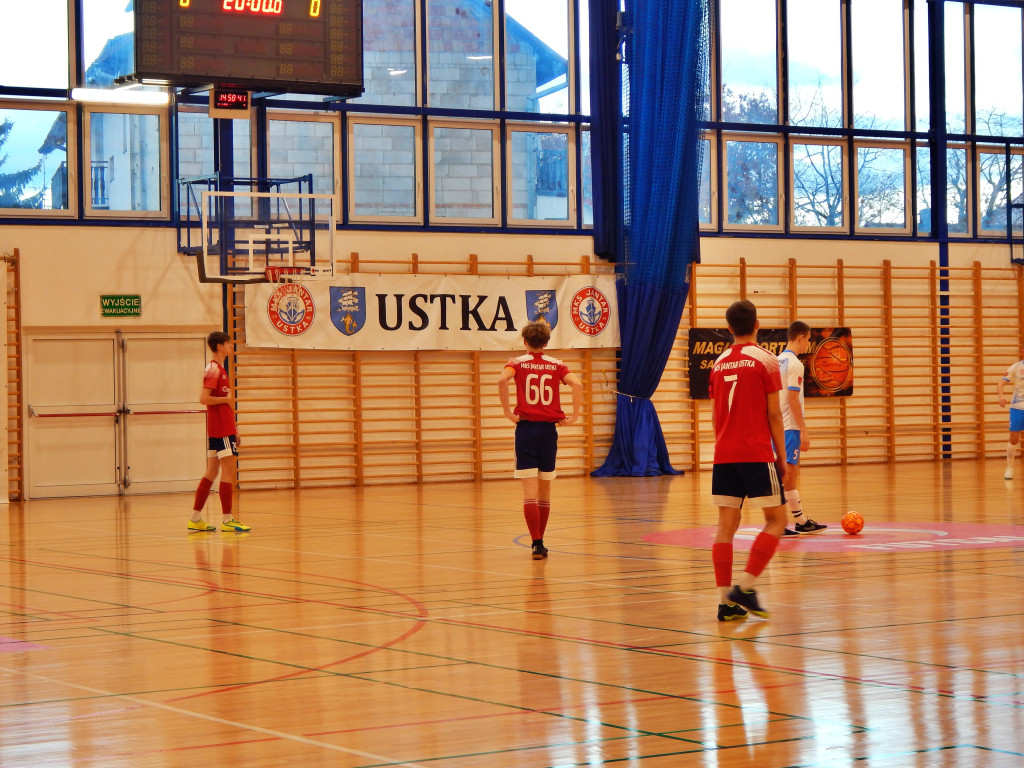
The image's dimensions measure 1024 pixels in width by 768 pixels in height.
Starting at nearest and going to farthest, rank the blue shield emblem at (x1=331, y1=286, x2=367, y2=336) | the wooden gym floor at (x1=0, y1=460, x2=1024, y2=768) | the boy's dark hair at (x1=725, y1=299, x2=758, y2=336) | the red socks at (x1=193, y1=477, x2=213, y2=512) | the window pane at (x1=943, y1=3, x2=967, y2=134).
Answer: the wooden gym floor at (x1=0, y1=460, x2=1024, y2=768) < the boy's dark hair at (x1=725, y1=299, x2=758, y2=336) < the red socks at (x1=193, y1=477, x2=213, y2=512) < the blue shield emblem at (x1=331, y1=286, x2=367, y2=336) < the window pane at (x1=943, y1=3, x2=967, y2=134)

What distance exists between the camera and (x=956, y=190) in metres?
22.5

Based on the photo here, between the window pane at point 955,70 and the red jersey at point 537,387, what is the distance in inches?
612

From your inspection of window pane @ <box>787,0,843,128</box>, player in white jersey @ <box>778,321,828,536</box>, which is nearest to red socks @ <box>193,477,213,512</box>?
player in white jersey @ <box>778,321,828,536</box>

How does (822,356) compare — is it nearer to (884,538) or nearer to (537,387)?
(884,538)

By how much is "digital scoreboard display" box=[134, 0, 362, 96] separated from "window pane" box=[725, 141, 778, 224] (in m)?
7.61

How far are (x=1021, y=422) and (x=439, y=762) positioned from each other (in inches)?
602

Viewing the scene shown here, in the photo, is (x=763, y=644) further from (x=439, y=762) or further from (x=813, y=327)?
(x=813, y=327)

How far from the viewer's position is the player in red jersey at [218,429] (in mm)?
11352

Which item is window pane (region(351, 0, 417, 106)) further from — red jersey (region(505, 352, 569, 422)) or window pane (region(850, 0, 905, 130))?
red jersey (region(505, 352, 569, 422))

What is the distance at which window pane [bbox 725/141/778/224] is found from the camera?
20875 mm

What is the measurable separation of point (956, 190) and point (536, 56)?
25.4 ft

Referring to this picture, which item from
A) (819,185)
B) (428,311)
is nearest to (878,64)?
(819,185)

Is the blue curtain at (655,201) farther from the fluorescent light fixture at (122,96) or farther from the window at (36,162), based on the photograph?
the window at (36,162)

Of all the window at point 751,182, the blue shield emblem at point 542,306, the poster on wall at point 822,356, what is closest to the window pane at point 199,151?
the blue shield emblem at point 542,306
